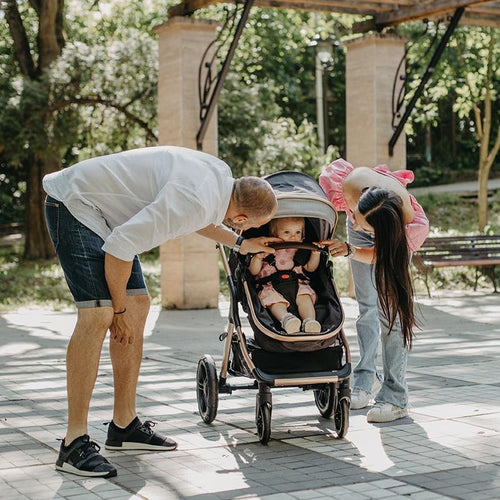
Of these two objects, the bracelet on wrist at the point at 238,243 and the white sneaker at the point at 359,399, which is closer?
the bracelet on wrist at the point at 238,243

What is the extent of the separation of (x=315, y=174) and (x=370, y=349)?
19.7m

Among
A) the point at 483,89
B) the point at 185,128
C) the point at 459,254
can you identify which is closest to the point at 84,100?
the point at 185,128

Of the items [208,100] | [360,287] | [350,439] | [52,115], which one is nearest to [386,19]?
[208,100]

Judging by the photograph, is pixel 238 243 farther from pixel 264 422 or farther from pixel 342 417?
pixel 342 417

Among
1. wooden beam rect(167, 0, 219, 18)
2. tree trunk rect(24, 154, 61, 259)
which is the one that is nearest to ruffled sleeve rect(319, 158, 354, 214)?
wooden beam rect(167, 0, 219, 18)

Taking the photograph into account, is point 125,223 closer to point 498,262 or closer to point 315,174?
point 498,262

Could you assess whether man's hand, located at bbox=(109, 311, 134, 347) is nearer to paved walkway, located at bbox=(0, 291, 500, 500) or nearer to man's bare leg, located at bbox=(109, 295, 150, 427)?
man's bare leg, located at bbox=(109, 295, 150, 427)

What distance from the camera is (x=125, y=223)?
5.20 m

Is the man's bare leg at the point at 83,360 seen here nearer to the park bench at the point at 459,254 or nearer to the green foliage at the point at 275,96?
the park bench at the point at 459,254

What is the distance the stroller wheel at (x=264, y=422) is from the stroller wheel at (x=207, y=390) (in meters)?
0.50

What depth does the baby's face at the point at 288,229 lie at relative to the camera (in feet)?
Answer: 21.5

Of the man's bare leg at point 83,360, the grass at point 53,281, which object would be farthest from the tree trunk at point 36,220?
the man's bare leg at point 83,360

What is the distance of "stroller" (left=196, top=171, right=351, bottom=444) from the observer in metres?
6.10

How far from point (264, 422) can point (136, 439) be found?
75cm
